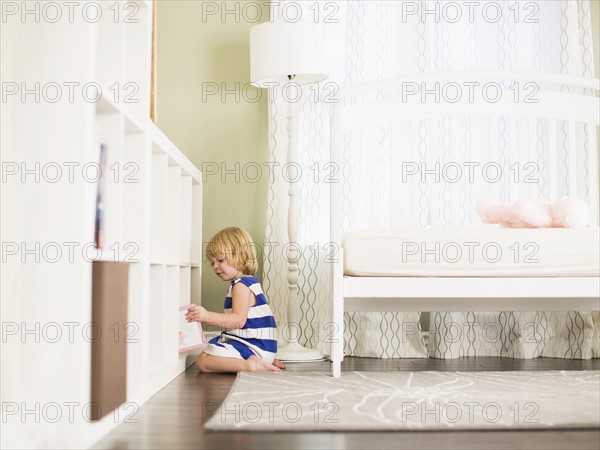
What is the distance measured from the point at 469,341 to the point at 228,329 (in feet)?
3.31

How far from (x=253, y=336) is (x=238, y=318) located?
0.08 meters

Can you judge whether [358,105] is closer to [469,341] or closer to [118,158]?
[469,341]

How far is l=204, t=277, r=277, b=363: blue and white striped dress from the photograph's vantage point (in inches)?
88.9

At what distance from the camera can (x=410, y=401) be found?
1587 mm

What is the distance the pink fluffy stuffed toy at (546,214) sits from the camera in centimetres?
231

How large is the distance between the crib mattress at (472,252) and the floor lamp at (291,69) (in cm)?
63

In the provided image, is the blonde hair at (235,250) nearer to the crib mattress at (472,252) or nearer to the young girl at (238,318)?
the young girl at (238,318)

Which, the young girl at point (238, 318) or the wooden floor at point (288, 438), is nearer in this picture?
the wooden floor at point (288, 438)

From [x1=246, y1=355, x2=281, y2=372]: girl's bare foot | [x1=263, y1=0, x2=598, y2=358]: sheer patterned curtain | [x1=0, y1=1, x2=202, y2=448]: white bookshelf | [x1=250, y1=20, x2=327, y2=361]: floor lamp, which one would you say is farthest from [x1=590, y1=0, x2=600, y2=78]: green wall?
[x1=0, y1=1, x2=202, y2=448]: white bookshelf

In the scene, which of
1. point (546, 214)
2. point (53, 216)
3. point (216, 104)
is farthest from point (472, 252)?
point (216, 104)

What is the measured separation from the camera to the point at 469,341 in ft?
9.18

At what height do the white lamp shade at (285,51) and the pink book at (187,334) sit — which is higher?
the white lamp shade at (285,51)

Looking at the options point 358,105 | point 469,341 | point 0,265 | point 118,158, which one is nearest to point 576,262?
point 469,341

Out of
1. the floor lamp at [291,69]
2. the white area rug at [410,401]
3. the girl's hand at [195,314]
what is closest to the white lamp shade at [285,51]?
the floor lamp at [291,69]
